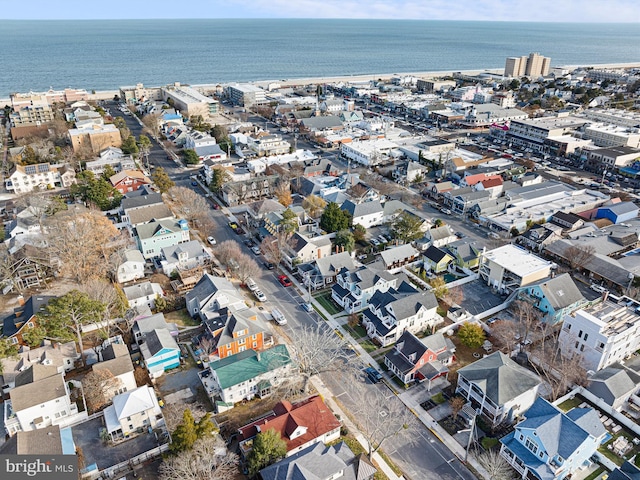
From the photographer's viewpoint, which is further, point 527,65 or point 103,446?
point 527,65

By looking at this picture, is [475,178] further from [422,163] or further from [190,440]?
[190,440]

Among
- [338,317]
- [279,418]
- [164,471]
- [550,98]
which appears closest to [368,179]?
[338,317]

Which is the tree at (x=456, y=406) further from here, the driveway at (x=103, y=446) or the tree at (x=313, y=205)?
the tree at (x=313, y=205)

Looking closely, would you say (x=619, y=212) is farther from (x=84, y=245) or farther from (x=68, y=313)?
(x=84, y=245)

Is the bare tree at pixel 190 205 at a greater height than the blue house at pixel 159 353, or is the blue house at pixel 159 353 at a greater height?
the bare tree at pixel 190 205

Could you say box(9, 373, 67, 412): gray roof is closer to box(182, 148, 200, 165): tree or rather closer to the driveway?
the driveway

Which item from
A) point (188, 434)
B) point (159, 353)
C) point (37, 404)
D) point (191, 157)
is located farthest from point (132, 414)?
point (191, 157)

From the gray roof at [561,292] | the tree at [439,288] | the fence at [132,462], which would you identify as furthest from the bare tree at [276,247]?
the gray roof at [561,292]
